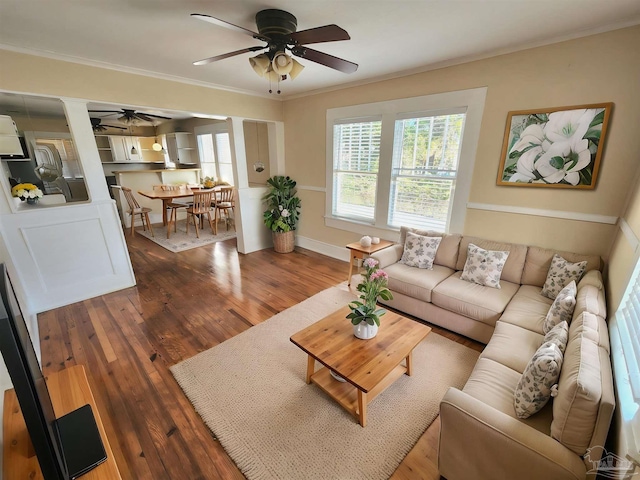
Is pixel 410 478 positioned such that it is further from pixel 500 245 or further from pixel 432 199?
pixel 432 199

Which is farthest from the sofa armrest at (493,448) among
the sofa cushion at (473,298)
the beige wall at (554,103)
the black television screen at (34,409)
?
the beige wall at (554,103)

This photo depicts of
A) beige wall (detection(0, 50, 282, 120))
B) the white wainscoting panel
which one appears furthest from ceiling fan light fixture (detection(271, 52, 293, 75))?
the white wainscoting panel

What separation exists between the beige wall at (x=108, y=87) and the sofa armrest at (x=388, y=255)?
301 cm

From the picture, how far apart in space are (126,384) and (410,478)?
201 cm

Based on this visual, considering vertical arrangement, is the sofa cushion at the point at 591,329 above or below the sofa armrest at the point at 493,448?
above

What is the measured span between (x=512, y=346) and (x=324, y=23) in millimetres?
2648

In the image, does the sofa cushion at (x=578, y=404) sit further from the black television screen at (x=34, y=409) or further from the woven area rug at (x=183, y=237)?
the woven area rug at (x=183, y=237)

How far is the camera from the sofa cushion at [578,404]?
99 centimetres

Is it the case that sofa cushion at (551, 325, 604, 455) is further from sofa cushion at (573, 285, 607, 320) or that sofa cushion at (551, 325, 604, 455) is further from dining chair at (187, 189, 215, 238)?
dining chair at (187, 189, 215, 238)

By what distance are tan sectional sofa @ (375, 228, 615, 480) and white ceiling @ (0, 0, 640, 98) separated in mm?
1817

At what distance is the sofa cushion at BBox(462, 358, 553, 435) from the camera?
A: 126 cm

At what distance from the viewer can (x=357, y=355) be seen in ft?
5.61

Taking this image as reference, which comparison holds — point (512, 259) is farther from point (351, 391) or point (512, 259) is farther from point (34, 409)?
point (34, 409)

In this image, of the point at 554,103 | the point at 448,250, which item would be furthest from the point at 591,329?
the point at 554,103
